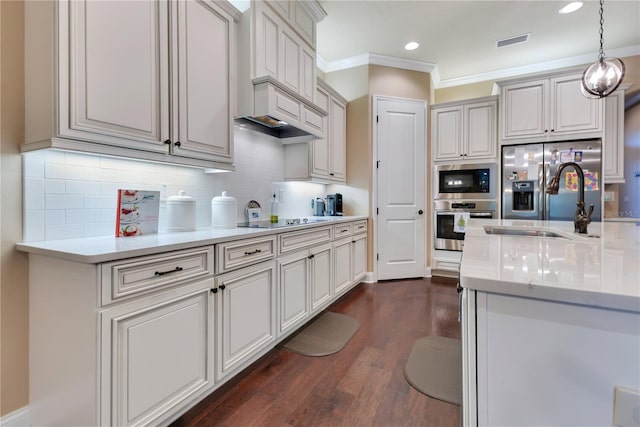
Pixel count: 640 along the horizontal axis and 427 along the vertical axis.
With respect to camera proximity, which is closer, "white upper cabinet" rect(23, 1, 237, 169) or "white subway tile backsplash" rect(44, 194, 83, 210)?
"white upper cabinet" rect(23, 1, 237, 169)

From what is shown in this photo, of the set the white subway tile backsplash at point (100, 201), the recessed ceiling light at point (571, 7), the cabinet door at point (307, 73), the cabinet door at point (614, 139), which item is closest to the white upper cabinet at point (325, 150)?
the cabinet door at point (307, 73)

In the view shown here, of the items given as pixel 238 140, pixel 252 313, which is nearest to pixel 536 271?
pixel 252 313

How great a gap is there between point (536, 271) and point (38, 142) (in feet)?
6.38

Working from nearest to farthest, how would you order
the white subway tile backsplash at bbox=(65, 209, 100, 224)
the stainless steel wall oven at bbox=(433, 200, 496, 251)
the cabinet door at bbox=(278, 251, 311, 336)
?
the white subway tile backsplash at bbox=(65, 209, 100, 224), the cabinet door at bbox=(278, 251, 311, 336), the stainless steel wall oven at bbox=(433, 200, 496, 251)

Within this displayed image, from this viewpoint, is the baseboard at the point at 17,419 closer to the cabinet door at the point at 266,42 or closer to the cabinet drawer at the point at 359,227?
the cabinet door at the point at 266,42

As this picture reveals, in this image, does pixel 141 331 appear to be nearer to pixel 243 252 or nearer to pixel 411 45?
pixel 243 252

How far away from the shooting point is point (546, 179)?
351cm

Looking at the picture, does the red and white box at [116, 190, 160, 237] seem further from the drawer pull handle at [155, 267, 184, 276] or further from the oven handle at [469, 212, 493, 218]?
the oven handle at [469, 212, 493, 218]

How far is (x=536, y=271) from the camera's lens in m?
0.77

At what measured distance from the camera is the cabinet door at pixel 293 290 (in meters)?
2.11

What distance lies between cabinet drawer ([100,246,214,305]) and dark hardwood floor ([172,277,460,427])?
2.48ft

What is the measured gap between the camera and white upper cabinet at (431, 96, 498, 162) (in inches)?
154

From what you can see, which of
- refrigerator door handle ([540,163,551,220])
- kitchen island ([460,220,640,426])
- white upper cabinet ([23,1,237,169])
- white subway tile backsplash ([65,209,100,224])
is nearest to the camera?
kitchen island ([460,220,640,426])

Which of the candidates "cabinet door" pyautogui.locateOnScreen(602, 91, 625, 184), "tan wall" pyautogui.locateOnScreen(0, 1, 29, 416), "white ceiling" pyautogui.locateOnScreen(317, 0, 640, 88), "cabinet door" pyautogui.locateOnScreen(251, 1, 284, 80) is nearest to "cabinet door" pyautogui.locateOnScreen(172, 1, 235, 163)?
"cabinet door" pyautogui.locateOnScreen(251, 1, 284, 80)
